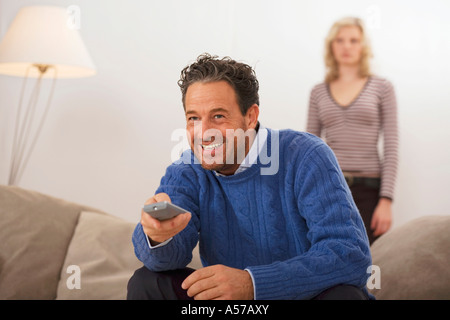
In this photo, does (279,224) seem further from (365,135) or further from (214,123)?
(365,135)

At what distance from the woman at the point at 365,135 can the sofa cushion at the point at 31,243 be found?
1076mm

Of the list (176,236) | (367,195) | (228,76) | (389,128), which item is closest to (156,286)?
(176,236)

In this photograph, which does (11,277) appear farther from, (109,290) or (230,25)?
(230,25)

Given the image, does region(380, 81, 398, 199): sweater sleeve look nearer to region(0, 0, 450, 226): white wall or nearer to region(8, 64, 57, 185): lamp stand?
region(0, 0, 450, 226): white wall

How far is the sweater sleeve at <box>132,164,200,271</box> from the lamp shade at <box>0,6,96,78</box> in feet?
4.17

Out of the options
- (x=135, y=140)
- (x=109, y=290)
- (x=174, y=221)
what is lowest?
(x=109, y=290)

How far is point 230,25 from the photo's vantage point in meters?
3.01

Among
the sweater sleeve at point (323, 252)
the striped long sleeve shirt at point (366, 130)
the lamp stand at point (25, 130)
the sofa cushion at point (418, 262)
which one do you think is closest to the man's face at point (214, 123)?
the sweater sleeve at point (323, 252)

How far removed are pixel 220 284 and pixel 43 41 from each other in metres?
1.74

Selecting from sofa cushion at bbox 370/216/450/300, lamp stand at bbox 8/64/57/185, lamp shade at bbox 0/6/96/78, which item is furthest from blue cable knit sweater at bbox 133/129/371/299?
lamp stand at bbox 8/64/57/185

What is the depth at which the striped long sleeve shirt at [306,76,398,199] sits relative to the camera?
199 centimetres

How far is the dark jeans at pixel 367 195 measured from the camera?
6.50ft
